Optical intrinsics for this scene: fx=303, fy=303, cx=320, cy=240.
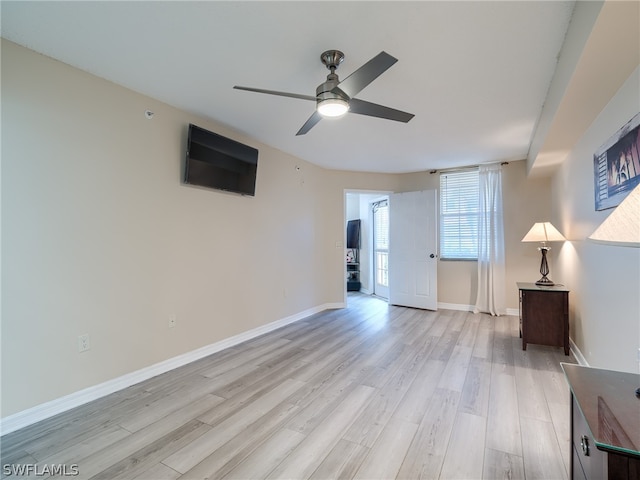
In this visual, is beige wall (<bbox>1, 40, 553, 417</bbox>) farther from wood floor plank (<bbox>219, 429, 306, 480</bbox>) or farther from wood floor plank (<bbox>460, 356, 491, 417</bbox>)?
wood floor plank (<bbox>460, 356, 491, 417</bbox>)

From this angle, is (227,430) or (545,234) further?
(545,234)

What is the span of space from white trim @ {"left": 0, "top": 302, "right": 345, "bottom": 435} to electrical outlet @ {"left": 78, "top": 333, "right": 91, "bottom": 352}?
0.30 m

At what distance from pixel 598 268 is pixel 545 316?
3.34ft

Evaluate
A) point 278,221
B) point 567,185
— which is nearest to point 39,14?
point 278,221

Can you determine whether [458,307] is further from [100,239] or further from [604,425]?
[100,239]

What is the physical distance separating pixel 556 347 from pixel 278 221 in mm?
3613

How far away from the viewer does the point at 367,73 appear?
1.74 metres

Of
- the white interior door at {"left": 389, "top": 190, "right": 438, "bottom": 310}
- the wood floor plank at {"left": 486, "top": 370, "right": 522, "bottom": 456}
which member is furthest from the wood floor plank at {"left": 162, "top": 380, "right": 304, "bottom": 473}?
the white interior door at {"left": 389, "top": 190, "right": 438, "bottom": 310}

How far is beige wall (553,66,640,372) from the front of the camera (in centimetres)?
181

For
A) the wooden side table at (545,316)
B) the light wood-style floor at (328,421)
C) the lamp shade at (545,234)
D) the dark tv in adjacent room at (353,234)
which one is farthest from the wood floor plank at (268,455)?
the dark tv in adjacent room at (353,234)

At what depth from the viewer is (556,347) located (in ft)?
11.0

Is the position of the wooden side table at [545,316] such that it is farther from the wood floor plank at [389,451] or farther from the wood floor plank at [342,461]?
the wood floor plank at [342,461]

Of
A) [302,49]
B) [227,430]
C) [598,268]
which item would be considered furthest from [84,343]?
[598,268]

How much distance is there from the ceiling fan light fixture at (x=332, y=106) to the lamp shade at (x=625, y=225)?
1559 millimetres
